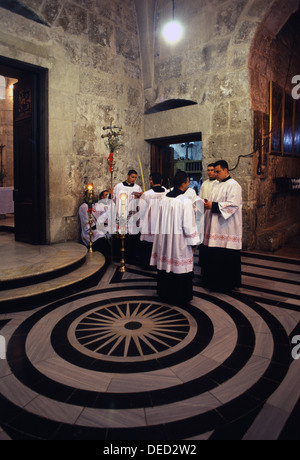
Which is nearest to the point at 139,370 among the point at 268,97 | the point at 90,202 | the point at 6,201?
the point at 90,202

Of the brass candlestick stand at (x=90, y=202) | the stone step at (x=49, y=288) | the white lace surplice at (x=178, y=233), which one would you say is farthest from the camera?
the brass candlestick stand at (x=90, y=202)

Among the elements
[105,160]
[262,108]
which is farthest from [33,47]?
[262,108]

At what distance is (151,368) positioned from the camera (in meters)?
2.57

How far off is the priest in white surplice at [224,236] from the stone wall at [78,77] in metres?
3.06

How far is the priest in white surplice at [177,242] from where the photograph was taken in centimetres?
389

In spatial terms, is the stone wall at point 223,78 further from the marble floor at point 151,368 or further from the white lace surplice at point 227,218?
the marble floor at point 151,368

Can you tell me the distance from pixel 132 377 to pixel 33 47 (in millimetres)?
5601

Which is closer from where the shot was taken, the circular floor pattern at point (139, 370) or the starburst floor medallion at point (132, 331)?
the circular floor pattern at point (139, 370)

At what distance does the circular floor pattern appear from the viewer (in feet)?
6.43

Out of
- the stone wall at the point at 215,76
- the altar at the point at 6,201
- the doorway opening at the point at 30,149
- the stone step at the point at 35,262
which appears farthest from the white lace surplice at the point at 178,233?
the altar at the point at 6,201

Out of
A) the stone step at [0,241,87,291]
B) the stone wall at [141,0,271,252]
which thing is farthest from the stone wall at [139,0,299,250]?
the stone step at [0,241,87,291]

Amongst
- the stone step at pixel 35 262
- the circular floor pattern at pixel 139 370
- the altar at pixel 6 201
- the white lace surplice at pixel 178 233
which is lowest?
the circular floor pattern at pixel 139 370

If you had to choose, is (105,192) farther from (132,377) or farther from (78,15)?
(132,377)

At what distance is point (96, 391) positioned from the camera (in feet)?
7.47
